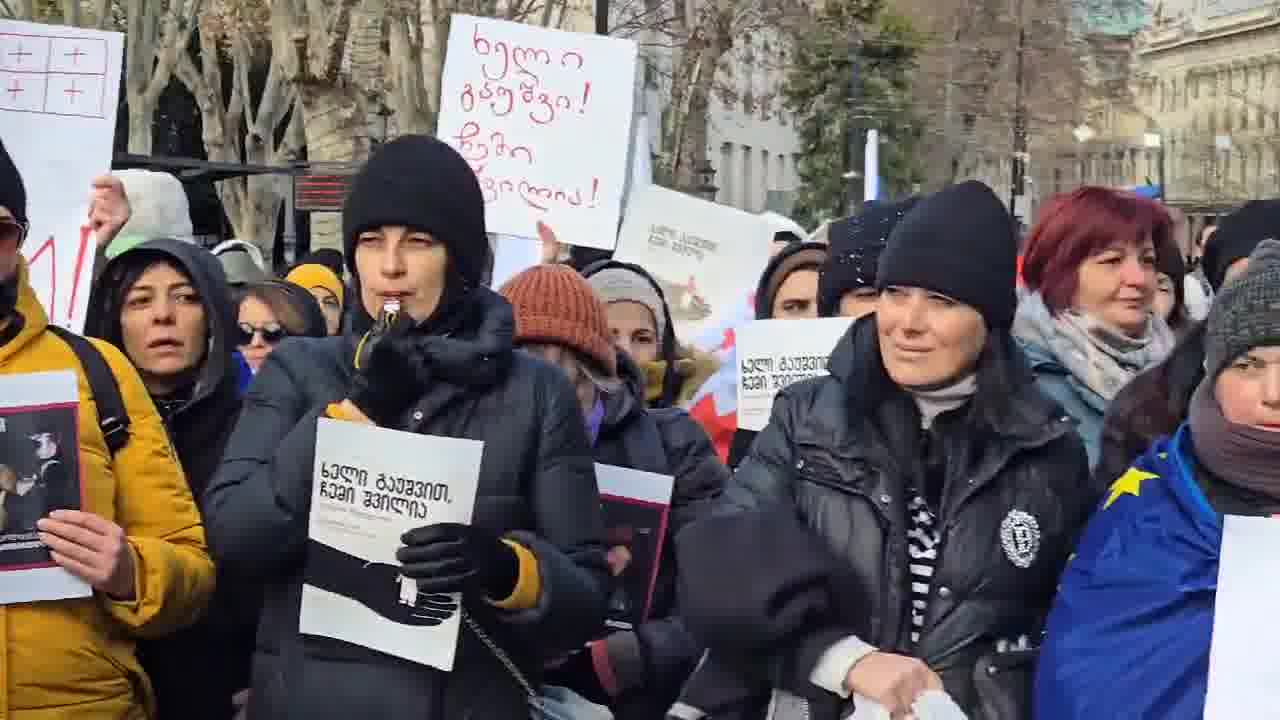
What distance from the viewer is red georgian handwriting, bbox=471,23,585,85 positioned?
261 inches

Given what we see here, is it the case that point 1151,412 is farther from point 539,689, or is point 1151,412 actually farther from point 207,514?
point 207,514

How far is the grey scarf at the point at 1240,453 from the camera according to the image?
9.04ft

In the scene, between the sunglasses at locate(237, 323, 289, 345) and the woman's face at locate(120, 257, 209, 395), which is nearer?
the woman's face at locate(120, 257, 209, 395)

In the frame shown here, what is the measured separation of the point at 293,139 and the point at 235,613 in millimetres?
22862

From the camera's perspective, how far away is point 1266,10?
5881cm

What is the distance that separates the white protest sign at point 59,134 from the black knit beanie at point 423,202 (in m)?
1.51

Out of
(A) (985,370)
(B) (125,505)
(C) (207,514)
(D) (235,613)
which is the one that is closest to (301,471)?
(C) (207,514)

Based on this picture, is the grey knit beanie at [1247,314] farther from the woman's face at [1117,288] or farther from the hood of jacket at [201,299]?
the hood of jacket at [201,299]

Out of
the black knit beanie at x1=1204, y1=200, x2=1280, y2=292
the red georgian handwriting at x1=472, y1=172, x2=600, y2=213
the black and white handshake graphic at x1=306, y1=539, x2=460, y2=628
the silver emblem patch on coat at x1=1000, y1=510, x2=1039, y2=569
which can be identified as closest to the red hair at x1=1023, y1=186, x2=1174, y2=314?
the black knit beanie at x1=1204, y1=200, x2=1280, y2=292

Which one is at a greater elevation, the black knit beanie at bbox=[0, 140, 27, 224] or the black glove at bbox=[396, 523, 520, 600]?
the black knit beanie at bbox=[0, 140, 27, 224]

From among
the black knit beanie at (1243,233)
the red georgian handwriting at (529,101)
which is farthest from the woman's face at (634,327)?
the black knit beanie at (1243,233)

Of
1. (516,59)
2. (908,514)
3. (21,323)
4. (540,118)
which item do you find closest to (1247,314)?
(908,514)

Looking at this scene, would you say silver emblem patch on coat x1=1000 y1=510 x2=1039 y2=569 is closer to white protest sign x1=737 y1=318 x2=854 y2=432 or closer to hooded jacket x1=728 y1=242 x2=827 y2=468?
white protest sign x1=737 y1=318 x2=854 y2=432

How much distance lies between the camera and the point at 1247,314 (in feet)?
9.51
